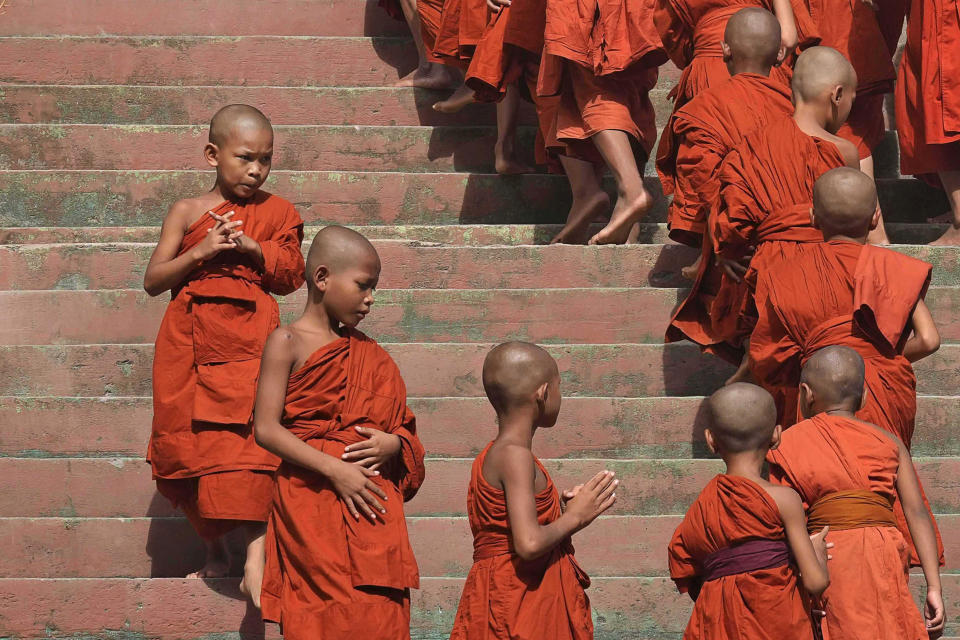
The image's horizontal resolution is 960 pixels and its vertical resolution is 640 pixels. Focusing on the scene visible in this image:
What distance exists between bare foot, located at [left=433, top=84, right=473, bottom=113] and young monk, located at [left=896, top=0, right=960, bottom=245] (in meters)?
2.20

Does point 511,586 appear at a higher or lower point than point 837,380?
lower

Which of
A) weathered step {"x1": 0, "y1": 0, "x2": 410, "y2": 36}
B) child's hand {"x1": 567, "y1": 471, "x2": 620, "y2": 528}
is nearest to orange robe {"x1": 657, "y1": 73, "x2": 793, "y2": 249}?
child's hand {"x1": 567, "y1": 471, "x2": 620, "y2": 528}

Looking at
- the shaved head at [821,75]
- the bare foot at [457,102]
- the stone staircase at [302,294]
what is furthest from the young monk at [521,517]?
A: the bare foot at [457,102]

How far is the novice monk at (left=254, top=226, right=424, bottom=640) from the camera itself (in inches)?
206

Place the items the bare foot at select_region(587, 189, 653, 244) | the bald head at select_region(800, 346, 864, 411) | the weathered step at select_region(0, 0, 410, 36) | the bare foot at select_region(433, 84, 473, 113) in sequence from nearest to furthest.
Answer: the bald head at select_region(800, 346, 864, 411)
the bare foot at select_region(587, 189, 653, 244)
the bare foot at select_region(433, 84, 473, 113)
the weathered step at select_region(0, 0, 410, 36)

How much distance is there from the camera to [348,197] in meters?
9.15

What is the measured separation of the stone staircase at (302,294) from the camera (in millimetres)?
6645

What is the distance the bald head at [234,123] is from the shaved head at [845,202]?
6.32 ft

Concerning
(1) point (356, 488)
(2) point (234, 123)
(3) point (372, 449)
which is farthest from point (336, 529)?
(2) point (234, 123)

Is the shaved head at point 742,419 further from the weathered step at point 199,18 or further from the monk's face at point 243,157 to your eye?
the weathered step at point 199,18

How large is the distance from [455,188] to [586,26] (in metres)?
1.15

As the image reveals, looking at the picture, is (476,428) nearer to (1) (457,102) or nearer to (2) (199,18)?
(1) (457,102)

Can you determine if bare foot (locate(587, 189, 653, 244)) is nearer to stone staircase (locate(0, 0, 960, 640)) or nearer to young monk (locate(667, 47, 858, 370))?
stone staircase (locate(0, 0, 960, 640))

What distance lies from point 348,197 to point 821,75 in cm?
297
